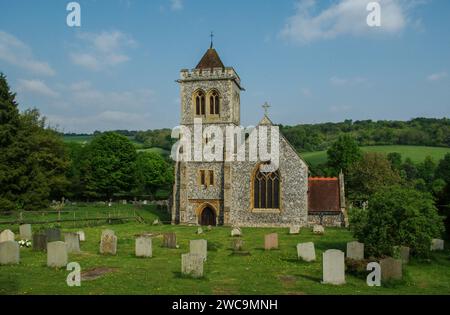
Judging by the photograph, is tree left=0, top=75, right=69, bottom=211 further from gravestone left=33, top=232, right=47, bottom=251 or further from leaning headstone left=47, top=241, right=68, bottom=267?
leaning headstone left=47, top=241, right=68, bottom=267

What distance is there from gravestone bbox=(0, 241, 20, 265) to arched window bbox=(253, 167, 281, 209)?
19694mm

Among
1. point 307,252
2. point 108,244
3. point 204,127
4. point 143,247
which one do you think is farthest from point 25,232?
point 204,127

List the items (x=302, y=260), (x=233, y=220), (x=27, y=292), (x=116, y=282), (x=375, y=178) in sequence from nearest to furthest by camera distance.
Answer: (x=27, y=292) < (x=116, y=282) < (x=302, y=260) < (x=233, y=220) < (x=375, y=178)

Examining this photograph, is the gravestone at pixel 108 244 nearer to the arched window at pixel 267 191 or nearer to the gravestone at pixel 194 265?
the gravestone at pixel 194 265

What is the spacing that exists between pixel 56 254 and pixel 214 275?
6027mm

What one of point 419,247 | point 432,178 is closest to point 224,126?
point 419,247

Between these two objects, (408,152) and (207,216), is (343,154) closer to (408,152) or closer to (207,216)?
Answer: (207,216)

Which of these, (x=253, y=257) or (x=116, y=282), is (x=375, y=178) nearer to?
(x=253, y=257)

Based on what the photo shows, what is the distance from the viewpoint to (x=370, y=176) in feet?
153

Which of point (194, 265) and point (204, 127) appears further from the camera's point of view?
point (204, 127)

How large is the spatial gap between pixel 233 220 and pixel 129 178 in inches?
1102

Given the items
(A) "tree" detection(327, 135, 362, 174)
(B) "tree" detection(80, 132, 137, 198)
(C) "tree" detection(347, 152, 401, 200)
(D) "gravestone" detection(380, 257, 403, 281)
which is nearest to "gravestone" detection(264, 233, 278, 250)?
(D) "gravestone" detection(380, 257, 403, 281)

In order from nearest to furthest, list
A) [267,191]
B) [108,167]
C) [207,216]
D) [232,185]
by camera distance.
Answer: [267,191] < [232,185] < [207,216] < [108,167]
